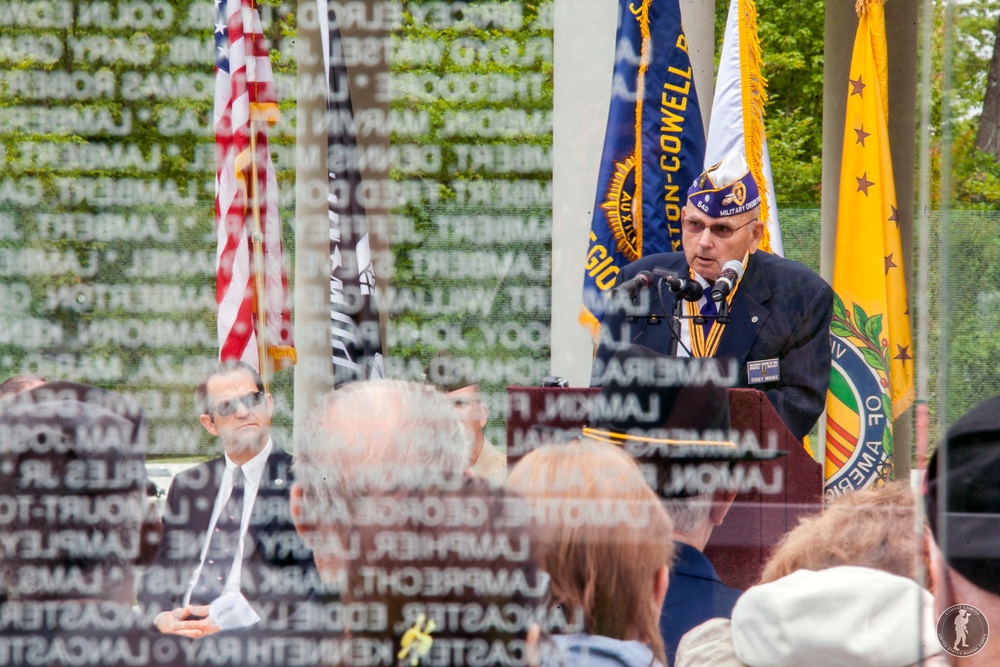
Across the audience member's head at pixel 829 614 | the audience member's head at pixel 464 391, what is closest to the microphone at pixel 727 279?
the audience member's head at pixel 464 391

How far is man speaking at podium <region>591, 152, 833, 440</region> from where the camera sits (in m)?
2.33

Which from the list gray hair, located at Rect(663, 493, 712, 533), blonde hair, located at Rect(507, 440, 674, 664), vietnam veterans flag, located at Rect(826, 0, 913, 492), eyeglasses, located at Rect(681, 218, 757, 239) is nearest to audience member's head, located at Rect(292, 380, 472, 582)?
blonde hair, located at Rect(507, 440, 674, 664)

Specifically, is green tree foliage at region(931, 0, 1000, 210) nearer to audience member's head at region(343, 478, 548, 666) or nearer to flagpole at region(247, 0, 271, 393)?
audience member's head at region(343, 478, 548, 666)

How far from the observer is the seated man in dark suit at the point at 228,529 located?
2.19m

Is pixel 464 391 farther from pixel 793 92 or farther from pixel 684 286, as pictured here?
pixel 793 92

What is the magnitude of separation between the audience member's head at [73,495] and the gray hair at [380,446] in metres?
0.66

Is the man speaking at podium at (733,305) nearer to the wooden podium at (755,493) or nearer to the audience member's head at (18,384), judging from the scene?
the wooden podium at (755,493)

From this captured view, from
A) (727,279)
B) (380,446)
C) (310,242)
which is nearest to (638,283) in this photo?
(727,279)

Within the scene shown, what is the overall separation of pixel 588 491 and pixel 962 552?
0.61 m

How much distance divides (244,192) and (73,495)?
675mm

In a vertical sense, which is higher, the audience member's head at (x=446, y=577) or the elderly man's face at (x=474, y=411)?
the elderly man's face at (x=474, y=411)

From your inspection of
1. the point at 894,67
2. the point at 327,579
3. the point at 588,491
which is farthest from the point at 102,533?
the point at 894,67

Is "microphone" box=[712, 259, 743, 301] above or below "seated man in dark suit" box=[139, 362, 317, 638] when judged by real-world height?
above

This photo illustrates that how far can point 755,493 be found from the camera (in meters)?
2.18
